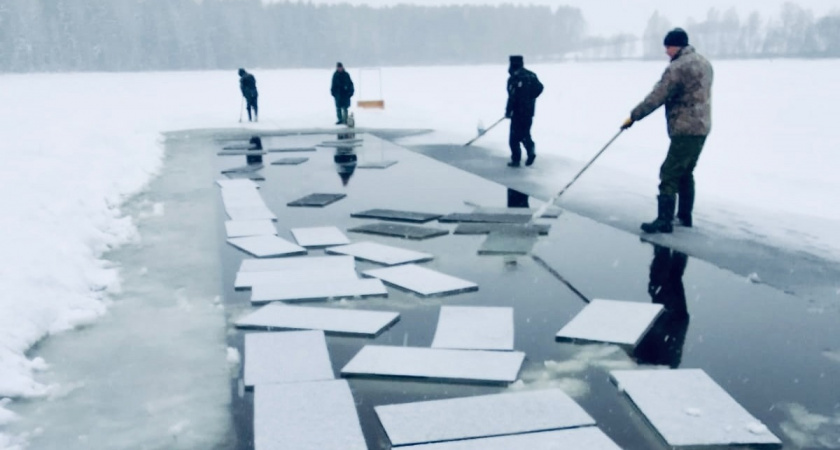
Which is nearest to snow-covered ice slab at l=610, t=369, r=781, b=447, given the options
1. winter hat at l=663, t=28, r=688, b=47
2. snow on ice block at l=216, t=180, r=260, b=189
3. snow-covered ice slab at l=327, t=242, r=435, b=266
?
snow-covered ice slab at l=327, t=242, r=435, b=266

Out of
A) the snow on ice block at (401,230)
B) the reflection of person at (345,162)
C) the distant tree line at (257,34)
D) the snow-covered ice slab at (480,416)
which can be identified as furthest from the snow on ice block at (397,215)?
the distant tree line at (257,34)

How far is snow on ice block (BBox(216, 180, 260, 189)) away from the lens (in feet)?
33.7

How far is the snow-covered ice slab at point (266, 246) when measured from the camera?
6.64 meters

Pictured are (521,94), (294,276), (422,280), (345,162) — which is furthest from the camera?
(345,162)

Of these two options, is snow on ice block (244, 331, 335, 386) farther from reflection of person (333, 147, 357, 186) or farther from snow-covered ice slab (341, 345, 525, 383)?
reflection of person (333, 147, 357, 186)

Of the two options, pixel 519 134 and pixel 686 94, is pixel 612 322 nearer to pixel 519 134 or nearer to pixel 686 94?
pixel 686 94

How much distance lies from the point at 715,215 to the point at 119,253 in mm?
6681

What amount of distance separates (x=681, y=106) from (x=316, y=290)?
13.8ft

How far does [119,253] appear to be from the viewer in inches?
262

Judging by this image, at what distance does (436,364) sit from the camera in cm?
408

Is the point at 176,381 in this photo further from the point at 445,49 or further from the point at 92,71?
the point at 445,49

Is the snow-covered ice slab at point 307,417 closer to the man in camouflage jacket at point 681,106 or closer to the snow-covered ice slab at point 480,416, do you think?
the snow-covered ice slab at point 480,416

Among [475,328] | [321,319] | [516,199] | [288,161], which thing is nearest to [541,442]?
[475,328]

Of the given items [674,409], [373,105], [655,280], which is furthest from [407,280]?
[373,105]
